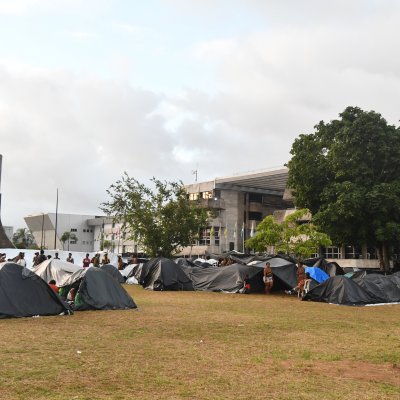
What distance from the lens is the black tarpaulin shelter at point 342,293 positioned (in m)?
21.3

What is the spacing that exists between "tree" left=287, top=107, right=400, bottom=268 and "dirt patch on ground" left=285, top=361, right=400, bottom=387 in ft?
87.6

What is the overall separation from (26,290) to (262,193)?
64488 millimetres

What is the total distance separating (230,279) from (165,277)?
3221 millimetres

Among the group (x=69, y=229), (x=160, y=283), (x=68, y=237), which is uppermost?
(x=69, y=229)

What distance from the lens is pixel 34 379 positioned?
7.48m

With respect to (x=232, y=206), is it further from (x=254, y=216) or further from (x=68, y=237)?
(x=68, y=237)

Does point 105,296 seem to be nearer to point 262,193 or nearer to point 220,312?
point 220,312

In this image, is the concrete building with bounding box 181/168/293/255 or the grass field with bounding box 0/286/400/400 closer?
the grass field with bounding box 0/286/400/400

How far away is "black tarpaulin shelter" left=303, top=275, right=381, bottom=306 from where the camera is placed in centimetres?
2130

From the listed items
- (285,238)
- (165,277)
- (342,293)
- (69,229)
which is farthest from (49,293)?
(69,229)

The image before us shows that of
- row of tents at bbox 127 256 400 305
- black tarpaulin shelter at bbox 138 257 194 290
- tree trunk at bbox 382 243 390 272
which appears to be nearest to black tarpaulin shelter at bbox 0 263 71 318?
row of tents at bbox 127 256 400 305

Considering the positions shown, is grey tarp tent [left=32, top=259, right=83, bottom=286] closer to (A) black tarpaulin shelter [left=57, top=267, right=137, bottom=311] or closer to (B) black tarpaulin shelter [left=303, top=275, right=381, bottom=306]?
(A) black tarpaulin shelter [left=57, top=267, right=137, bottom=311]

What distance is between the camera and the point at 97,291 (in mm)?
17281

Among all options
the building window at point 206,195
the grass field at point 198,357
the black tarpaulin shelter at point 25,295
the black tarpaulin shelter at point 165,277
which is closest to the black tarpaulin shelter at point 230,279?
the black tarpaulin shelter at point 165,277
